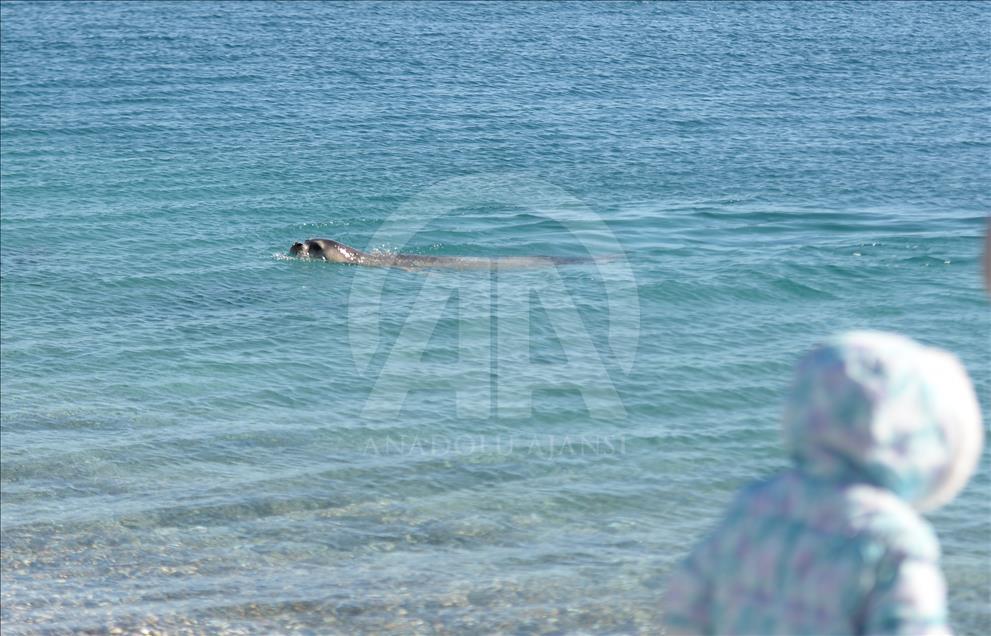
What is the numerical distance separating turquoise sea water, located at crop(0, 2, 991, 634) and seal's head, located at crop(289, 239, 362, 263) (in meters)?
0.23

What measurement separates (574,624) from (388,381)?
15.3 ft

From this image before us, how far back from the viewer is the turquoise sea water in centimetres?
823

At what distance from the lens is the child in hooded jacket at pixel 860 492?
2250 millimetres

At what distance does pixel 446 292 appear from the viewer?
14.1 metres

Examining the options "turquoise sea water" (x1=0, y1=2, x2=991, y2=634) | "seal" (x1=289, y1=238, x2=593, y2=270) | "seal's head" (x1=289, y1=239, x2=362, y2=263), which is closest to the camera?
"turquoise sea water" (x1=0, y1=2, x2=991, y2=634)

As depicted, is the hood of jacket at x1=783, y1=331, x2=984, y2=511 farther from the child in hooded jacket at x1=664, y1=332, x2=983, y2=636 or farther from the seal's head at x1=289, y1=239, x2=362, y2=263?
the seal's head at x1=289, y1=239, x2=362, y2=263

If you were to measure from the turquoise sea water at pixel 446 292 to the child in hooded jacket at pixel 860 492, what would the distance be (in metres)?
5.06

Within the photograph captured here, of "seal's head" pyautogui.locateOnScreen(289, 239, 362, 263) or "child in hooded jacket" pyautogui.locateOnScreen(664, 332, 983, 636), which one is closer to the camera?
"child in hooded jacket" pyautogui.locateOnScreen(664, 332, 983, 636)

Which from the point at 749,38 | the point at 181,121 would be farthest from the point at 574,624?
the point at 749,38

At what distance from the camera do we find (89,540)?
8453 millimetres

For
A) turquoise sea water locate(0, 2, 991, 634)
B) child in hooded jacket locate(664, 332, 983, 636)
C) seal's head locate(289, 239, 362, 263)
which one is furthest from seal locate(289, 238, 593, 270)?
child in hooded jacket locate(664, 332, 983, 636)

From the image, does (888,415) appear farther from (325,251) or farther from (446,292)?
(325,251)

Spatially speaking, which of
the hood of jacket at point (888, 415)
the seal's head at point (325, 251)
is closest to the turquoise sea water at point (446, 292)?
the seal's head at point (325, 251)

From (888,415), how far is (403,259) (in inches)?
518
